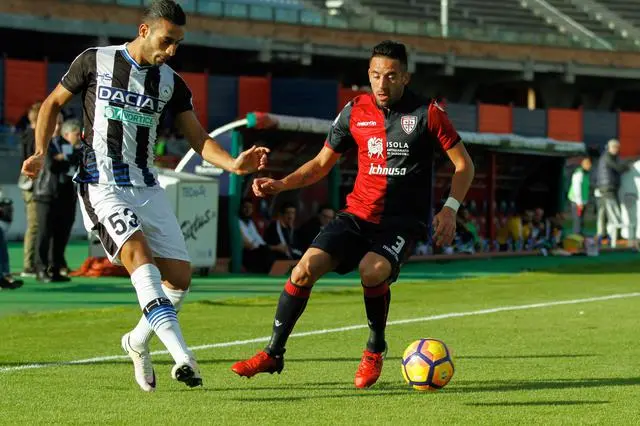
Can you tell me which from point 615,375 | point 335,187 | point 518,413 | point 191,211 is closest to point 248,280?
point 191,211

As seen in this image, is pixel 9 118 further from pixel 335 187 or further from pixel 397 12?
pixel 397 12

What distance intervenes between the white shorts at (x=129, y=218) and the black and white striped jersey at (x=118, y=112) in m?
0.06

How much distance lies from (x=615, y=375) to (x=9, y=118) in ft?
86.4

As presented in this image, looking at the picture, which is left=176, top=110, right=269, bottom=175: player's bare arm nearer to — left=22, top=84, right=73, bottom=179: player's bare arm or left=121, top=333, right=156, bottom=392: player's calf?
left=22, top=84, right=73, bottom=179: player's bare arm

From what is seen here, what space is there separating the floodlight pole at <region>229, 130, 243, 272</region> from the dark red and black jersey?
35.5 feet

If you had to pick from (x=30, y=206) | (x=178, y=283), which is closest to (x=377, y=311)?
(x=178, y=283)

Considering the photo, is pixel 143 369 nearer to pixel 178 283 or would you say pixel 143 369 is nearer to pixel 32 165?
pixel 178 283

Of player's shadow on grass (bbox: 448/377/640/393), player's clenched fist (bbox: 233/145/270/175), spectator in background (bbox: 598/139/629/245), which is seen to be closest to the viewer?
player's clenched fist (bbox: 233/145/270/175)

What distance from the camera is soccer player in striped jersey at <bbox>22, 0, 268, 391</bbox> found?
276 inches

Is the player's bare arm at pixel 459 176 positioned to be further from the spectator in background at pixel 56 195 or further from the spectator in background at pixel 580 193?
the spectator in background at pixel 580 193

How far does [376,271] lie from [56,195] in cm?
876

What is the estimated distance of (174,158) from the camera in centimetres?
2931

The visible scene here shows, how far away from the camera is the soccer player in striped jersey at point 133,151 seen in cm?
702

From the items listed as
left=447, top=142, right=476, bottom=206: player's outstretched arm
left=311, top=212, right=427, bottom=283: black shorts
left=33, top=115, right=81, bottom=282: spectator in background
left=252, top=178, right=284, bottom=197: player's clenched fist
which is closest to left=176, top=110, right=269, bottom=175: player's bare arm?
left=252, top=178, right=284, bottom=197: player's clenched fist
